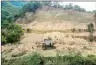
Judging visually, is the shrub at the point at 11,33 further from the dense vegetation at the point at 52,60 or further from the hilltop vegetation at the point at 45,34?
the dense vegetation at the point at 52,60

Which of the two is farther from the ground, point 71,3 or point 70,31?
point 71,3

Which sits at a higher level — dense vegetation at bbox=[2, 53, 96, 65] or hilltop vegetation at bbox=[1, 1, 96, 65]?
hilltop vegetation at bbox=[1, 1, 96, 65]

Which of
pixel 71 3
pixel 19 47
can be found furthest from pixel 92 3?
pixel 19 47

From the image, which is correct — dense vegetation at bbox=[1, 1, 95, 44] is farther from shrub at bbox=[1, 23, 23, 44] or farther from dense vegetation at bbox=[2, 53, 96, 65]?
dense vegetation at bbox=[2, 53, 96, 65]

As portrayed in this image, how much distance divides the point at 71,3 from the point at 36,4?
474 millimetres

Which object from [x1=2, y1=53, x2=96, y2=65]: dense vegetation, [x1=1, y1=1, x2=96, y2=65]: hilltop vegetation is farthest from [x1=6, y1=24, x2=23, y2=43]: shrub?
[x1=2, y1=53, x2=96, y2=65]: dense vegetation

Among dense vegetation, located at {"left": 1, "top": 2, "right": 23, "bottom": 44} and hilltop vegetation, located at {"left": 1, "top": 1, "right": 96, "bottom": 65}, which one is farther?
hilltop vegetation, located at {"left": 1, "top": 1, "right": 96, "bottom": 65}

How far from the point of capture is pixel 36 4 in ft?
19.1

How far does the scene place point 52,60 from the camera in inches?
230

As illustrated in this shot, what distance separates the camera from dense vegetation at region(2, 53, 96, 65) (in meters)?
5.82

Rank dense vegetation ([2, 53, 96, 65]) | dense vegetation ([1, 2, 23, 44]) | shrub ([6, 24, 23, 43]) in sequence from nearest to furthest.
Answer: dense vegetation ([1, 2, 23, 44]) < dense vegetation ([2, 53, 96, 65]) < shrub ([6, 24, 23, 43])

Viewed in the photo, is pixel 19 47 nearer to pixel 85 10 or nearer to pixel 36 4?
pixel 36 4

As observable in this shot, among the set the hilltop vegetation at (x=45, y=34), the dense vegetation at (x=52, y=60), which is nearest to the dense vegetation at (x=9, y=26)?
the hilltop vegetation at (x=45, y=34)

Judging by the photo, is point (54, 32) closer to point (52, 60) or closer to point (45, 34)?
point (45, 34)
